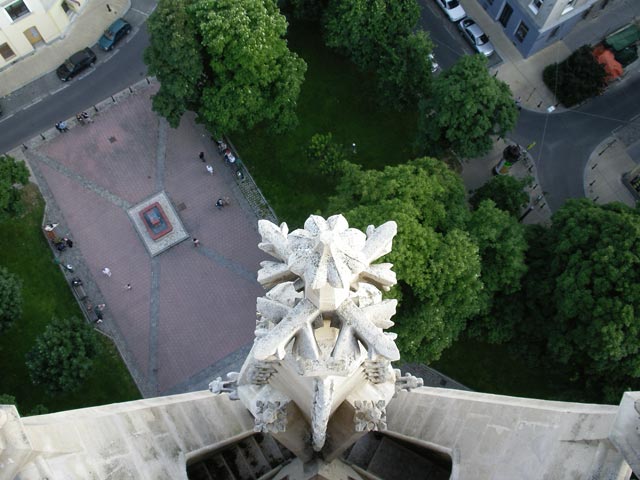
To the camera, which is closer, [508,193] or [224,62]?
[224,62]

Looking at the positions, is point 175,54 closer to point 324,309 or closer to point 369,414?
point 369,414

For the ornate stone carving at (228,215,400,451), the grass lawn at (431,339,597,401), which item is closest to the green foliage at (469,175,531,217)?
the grass lawn at (431,339,597,401)

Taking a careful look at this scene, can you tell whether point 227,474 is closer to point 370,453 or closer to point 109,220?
point 370,453

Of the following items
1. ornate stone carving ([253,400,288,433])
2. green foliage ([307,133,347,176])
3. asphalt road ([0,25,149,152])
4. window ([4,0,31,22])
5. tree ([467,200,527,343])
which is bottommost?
tree ([467,200,527,343])

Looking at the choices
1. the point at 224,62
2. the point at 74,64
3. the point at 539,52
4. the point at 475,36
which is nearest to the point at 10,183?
the point at 74,64

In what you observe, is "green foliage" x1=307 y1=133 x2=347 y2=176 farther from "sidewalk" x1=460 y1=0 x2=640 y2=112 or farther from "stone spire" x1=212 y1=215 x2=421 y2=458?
"stone spire" x1=212 y1=215 x2=421 y2=458

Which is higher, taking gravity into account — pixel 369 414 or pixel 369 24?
pixel 369 24

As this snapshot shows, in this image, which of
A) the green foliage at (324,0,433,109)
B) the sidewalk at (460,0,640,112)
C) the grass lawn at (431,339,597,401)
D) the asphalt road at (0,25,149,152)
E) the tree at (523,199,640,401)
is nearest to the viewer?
the tree at (523,199,640,401)

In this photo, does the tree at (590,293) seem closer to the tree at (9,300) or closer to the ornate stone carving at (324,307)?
the ornate stone carving at (324,307)

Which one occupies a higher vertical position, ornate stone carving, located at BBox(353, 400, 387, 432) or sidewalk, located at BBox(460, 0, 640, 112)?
Answer: sidewalk, located at BBox(460, 0, 640, 112)
